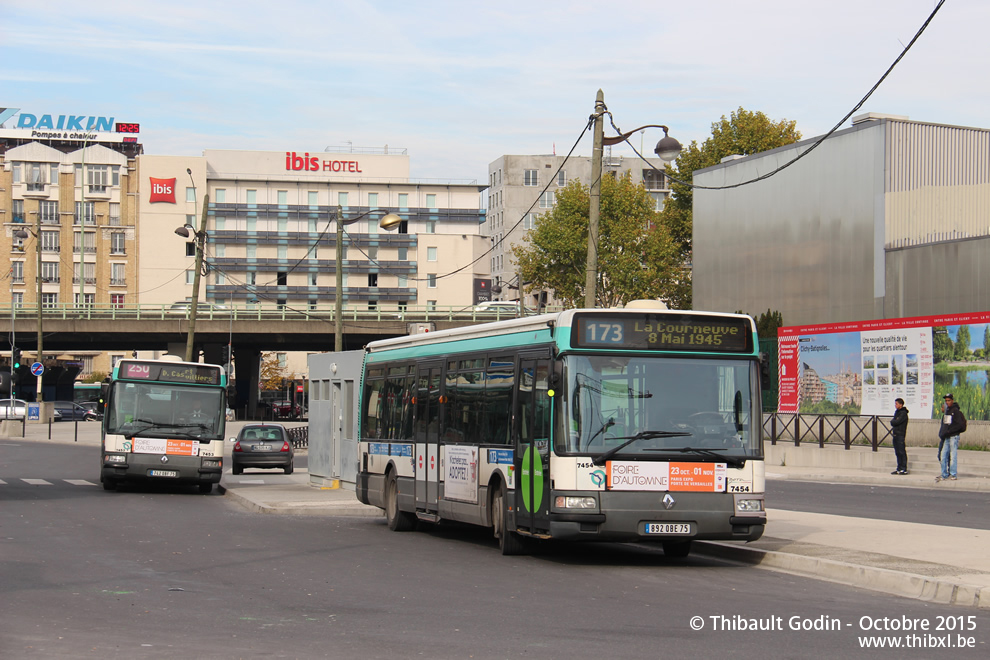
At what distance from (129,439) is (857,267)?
26.0 meters

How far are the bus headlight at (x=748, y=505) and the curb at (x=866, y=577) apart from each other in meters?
0.57

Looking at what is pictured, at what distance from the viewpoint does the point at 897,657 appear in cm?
804

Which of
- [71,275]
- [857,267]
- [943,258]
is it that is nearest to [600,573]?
[943,258]

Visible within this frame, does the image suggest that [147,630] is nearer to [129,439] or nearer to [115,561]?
[115,561]

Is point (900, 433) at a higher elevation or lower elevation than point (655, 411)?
lower

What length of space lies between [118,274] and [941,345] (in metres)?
99.7

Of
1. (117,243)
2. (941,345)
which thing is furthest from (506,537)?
(117,243)

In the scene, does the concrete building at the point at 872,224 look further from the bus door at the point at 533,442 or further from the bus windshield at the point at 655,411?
the bus door at the point at 533,442

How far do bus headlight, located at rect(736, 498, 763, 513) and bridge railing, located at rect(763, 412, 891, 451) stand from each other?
20788mm

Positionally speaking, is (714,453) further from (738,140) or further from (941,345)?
(738,140)

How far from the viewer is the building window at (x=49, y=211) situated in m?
116

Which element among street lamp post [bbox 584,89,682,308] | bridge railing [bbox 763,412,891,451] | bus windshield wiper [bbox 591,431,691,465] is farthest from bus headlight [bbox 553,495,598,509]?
bridge railing [bbox 763,412,891,451]

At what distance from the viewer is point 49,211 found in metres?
117

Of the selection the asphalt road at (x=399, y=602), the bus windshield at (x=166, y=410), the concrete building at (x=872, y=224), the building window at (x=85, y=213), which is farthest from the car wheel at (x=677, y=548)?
the building window at (x=85, y=213)
